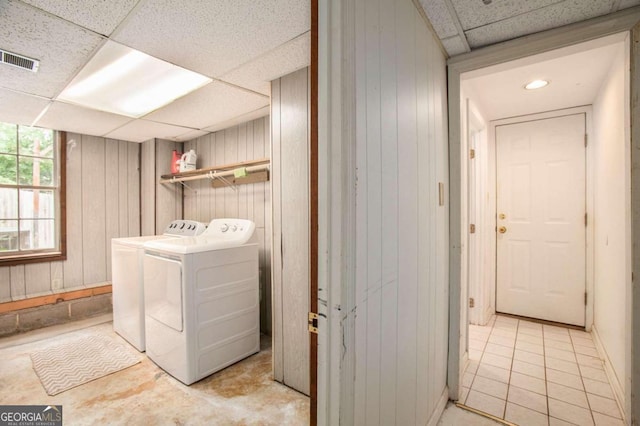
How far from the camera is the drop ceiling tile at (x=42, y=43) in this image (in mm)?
1426

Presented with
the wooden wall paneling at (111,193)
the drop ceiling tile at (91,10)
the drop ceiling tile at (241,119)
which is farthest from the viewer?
the wooden wall paneling at (111,193)

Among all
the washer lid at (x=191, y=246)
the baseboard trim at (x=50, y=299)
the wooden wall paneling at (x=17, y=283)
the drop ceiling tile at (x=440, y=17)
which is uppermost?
the drop ceiling tile at (x=440, y=17)

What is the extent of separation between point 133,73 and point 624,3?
9.35 ft

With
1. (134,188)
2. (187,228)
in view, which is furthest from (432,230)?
(134,188)

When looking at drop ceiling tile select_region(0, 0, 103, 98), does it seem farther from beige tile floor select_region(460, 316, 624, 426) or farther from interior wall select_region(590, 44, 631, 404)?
beige tile floor select_region(460, 316, 624, 426)

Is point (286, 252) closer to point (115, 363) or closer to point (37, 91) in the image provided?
point (115, 363)

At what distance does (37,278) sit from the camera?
3.21 metres

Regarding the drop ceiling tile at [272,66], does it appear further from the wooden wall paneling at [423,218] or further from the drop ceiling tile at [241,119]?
the wooden wall paneling at [423,218]

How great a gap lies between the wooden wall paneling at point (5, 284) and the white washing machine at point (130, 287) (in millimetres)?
1148

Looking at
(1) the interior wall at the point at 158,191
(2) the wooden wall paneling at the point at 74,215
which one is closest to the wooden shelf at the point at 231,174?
(1) the interior wall at the point at 158,191

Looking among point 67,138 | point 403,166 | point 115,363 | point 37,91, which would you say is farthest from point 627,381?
point 67,138

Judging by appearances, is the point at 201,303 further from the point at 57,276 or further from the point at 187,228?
the point at 57,276

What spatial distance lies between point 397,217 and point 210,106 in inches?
86.2

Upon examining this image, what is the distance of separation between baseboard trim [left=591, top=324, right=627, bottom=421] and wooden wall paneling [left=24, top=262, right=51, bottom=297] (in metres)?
5.09
